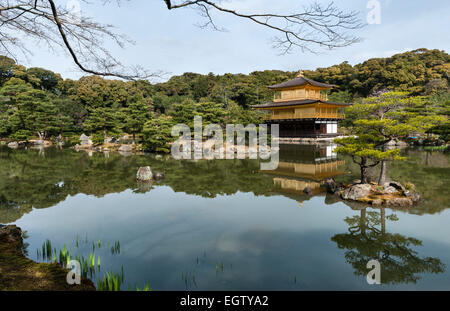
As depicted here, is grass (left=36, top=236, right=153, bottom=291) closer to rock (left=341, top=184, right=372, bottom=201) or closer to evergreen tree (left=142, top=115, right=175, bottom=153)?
rock (left=341, top=184, right=372, bottom=201)

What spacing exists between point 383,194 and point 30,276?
8.90 metres

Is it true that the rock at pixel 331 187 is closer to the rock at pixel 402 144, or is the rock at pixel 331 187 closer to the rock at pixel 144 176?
the rock at pixel 144 176

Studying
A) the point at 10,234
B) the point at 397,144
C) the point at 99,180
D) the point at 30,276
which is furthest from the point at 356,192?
the point at 397,144

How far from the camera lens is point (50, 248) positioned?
15.9 feet

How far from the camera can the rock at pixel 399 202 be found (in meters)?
7.51

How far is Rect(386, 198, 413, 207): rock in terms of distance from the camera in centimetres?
751

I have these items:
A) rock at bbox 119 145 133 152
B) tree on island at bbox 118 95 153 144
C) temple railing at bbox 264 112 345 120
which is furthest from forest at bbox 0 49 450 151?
temple railing at bbox 264 112 345 120

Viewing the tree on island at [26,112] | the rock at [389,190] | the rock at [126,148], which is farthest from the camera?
the tree on island at [26,112]

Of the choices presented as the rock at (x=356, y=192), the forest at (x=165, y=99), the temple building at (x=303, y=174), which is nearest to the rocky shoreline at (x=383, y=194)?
the rock at (x=356, y=192)

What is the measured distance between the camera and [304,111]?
88.6ft

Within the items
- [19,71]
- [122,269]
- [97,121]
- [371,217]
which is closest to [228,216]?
[122,269]

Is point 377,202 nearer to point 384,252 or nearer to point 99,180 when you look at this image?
point 384,252

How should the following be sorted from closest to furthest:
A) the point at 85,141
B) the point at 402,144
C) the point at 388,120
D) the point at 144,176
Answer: the point at 388,120 < the point at 144,176 < the point at 402,144 < the point at 85,141

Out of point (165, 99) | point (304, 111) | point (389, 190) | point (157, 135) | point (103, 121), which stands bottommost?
point (389, 190)
